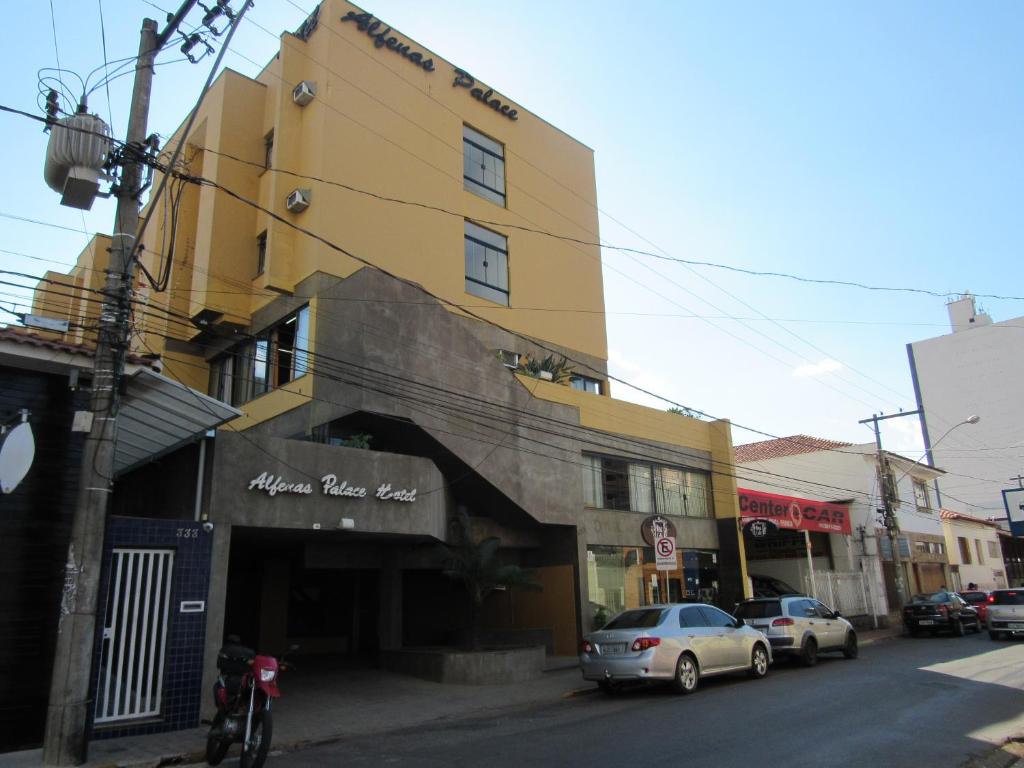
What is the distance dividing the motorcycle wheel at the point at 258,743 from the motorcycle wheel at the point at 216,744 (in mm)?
503

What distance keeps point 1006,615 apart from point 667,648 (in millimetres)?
16185

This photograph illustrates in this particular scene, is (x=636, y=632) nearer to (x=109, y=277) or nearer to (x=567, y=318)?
(x=109, y=277)

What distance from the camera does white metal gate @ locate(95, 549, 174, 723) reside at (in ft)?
33.8

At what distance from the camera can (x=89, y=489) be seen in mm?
9102

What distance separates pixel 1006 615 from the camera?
23109 millimetres

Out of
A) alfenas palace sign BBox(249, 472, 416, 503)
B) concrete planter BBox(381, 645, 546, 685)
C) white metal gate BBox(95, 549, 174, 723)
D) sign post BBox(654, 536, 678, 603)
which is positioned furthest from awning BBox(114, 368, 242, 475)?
sign post BBox(654, 536, 678, 603)

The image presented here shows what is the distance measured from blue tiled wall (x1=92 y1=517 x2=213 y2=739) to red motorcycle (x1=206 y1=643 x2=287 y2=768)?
2326mm

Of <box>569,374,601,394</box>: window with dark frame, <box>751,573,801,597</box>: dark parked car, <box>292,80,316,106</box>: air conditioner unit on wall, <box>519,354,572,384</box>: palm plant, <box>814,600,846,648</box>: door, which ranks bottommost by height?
<box>814,600,846,648</box>: door

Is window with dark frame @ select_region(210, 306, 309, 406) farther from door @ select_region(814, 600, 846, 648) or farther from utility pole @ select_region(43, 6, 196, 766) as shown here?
door @ select_region(814, 600, 846, 648)

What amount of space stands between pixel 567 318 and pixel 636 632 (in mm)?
15548

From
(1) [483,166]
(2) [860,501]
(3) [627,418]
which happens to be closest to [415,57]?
(1) [483,166]

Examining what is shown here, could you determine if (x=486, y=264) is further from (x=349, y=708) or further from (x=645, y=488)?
(x=349, y=708)

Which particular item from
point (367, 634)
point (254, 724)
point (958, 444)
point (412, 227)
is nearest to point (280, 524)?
point (254, 724)

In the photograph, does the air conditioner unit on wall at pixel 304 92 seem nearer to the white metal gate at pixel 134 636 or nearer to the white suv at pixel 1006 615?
the white metal gate at pixel 134 636
